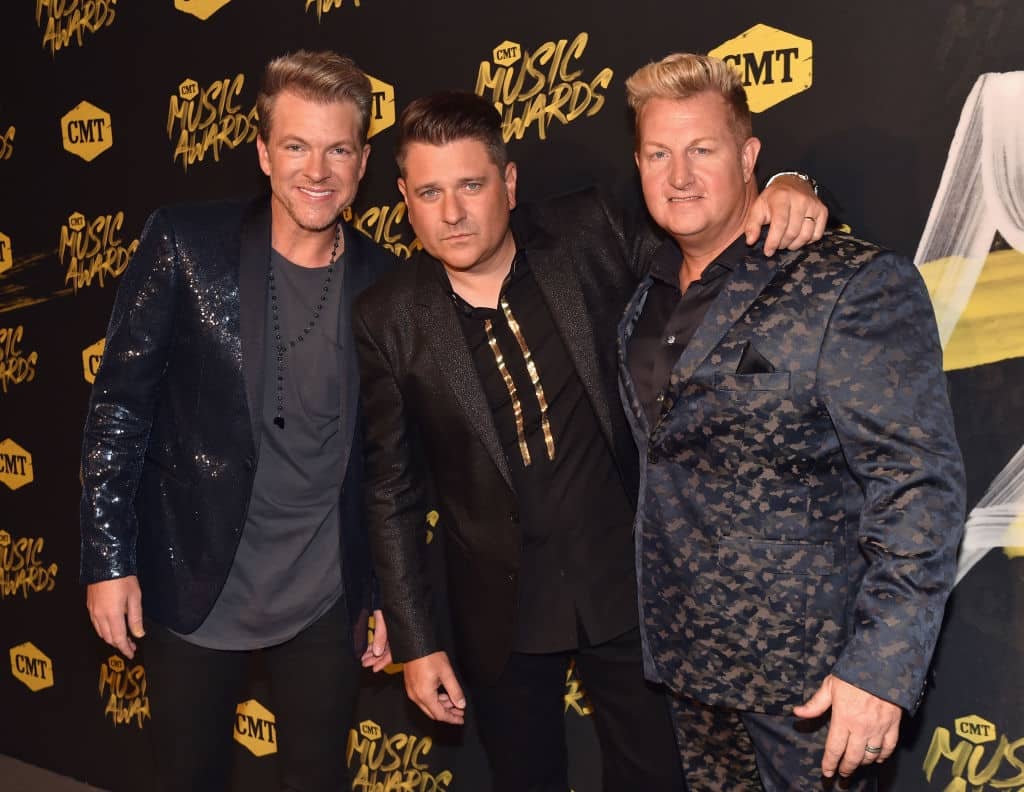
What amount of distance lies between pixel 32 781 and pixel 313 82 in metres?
2.86

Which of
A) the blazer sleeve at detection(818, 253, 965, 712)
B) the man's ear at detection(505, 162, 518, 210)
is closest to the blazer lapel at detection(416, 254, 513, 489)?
the man's ear at detection(505, 162, 518, 210)

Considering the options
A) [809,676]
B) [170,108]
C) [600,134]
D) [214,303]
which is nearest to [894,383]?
[809,676]

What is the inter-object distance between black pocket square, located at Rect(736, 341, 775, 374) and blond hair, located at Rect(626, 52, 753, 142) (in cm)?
41

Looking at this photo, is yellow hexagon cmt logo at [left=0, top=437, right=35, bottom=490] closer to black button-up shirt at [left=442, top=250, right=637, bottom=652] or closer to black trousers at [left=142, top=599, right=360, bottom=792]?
black trousers at [left=142, top=599, right=360, bottom=792]

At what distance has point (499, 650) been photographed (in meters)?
2.12

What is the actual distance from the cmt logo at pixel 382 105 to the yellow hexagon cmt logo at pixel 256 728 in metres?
1.84

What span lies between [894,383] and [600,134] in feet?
3.81

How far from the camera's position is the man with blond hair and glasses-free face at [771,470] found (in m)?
1.58

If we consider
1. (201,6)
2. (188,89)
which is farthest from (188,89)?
(201,6)

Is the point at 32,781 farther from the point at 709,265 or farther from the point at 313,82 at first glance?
the point at 709,265

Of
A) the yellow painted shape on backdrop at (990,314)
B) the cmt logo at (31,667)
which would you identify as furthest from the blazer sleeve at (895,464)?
the cmt logo at (31,667)

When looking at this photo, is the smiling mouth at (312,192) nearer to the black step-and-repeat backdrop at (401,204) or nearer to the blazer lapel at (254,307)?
the blazer lapel at (254,307)

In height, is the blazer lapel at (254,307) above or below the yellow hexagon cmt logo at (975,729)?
above

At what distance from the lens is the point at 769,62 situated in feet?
7.36
